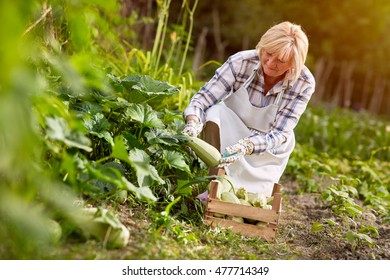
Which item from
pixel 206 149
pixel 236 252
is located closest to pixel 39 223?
pixel 236 252

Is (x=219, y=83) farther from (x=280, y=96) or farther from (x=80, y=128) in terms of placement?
(x=80, y=128)

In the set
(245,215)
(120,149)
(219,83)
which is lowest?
(245,215)

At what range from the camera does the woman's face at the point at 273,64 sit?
2896mm

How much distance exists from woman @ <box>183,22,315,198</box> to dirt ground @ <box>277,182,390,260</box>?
0.27 metres

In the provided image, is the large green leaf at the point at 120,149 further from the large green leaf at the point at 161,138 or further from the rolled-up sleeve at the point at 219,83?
the rolled-up sleeve at the point at 219,83

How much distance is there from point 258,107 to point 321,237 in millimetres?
746

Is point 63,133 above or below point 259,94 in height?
below

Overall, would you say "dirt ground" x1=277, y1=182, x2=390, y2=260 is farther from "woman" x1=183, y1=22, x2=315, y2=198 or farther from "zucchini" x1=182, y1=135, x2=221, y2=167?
"zucchini" x1=182, y1=135, x2=221, y2=167

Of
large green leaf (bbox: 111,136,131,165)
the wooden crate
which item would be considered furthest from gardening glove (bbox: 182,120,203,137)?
large green leaf (bbox: 111,136,131,165)

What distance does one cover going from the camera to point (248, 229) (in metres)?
2.70

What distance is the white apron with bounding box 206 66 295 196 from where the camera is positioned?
309 centimetres

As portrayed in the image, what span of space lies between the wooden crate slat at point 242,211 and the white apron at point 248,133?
0.40 meters

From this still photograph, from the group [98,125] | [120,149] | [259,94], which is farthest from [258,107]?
[120,149]
